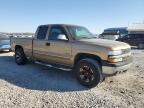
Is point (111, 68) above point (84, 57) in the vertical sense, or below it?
below

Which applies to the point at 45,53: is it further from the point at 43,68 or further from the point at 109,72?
the point at 109,72

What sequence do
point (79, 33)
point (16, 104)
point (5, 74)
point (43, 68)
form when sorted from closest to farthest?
point (16, 104) < point (79, 33) < point (5, 74) < point (43, 68)

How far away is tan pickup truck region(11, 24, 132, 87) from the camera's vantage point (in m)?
6.08

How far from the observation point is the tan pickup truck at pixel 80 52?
6082mm

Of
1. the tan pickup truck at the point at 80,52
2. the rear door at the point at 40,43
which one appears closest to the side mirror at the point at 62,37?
the tan pickup truck at the point at 80,52

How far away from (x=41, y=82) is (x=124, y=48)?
2935 mm

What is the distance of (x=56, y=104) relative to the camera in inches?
197

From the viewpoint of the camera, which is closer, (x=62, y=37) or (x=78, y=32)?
(x=62, y=37)

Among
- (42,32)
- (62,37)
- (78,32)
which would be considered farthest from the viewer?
(42,32)

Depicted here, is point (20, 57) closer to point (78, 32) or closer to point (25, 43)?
point (25, 43)

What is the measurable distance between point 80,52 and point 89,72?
2.35ft

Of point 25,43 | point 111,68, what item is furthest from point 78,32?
point 25,43

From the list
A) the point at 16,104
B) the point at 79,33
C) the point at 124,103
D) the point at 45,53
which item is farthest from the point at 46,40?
the point at 124,103

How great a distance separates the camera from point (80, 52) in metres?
6.64
